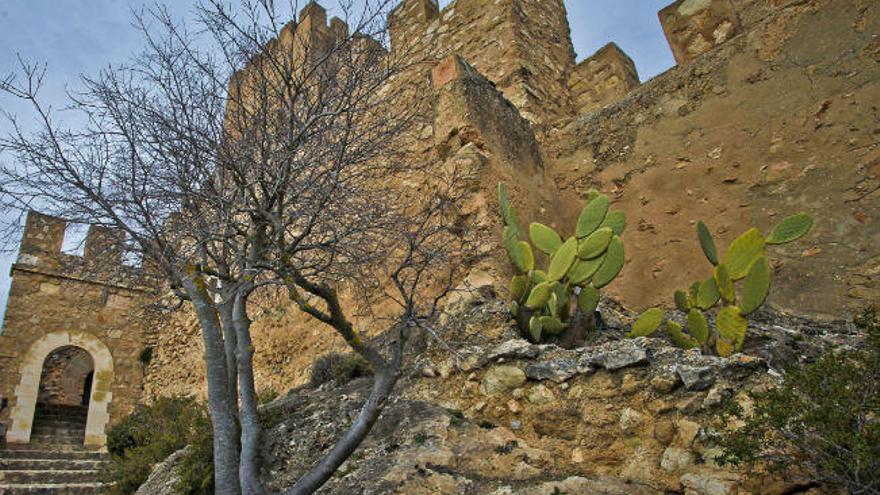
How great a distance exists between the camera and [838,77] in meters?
4.27

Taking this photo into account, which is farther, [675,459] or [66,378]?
[66,378]

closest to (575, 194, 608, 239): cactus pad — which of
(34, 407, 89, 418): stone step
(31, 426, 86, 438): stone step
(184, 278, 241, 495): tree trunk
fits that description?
(184, 278, 241, 495): tree trunk

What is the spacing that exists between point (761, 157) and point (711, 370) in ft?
8.13

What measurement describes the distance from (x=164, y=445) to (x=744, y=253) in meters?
4.49

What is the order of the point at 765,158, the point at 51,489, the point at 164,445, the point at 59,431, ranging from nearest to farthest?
the point at 765,158, the point at 164,445, the point at 51,489, the point at 59,431

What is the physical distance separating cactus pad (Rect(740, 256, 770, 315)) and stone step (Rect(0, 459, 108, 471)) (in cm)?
693

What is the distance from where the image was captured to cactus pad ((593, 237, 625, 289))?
3.59 metres

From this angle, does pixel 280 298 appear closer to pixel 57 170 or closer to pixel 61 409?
pixel 57 170

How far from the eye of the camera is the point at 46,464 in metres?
7.29

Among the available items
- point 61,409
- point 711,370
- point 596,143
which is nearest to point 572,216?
point 596,143

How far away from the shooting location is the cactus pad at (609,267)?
11.8 ft

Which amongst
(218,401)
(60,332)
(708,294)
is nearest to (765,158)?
(708,294)

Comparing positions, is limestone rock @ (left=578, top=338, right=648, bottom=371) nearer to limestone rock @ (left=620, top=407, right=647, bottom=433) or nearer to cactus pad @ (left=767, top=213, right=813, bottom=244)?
limestone rock @ (left=620, top=407, right=647, bottom=433)

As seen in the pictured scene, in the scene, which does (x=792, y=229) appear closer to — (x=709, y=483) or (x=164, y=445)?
(x=709, y=483)
